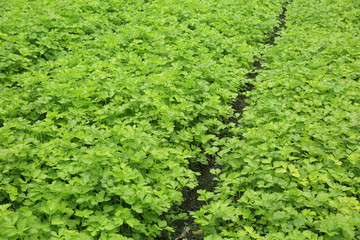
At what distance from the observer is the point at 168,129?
3600mm

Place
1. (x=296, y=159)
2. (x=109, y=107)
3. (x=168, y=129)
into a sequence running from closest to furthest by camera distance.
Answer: (x=296, y=159) → (x=168, y=129) → (x=109, y=107)

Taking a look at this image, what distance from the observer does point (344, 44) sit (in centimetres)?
590

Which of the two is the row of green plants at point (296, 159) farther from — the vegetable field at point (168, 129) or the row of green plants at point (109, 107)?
the row of green plants at point (109, 107)

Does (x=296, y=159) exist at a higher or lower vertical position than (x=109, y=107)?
lower

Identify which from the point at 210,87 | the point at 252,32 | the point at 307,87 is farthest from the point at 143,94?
the point at 252,32

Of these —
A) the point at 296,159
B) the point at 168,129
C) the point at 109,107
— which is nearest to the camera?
the point at 296,159

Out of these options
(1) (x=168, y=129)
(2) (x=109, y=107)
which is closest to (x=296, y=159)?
(1) (x=168, y=129)

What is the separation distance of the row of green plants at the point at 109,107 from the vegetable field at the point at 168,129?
0.07 feet

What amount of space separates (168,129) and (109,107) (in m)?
0.89

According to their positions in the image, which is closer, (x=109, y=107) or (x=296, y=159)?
(x=296, y=159)

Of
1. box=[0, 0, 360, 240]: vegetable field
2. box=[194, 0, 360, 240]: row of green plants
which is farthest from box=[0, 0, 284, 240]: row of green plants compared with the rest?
box=[194, 0, 360, 240]: row of green plants

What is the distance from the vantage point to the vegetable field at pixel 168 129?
2602mm

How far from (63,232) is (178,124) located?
216 cm

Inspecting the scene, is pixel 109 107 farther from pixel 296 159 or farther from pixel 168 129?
pixel 296 159
